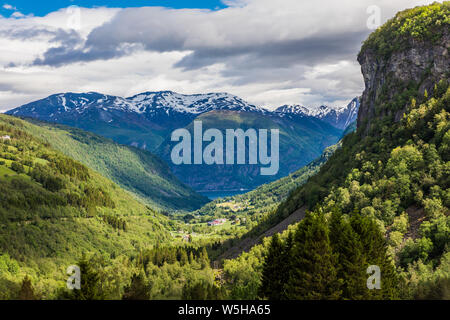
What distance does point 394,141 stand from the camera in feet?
417

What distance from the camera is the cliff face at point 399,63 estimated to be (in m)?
127

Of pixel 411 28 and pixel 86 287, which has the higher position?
pixel 411 28

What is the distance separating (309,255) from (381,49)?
123 meters

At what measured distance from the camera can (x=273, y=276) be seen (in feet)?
197

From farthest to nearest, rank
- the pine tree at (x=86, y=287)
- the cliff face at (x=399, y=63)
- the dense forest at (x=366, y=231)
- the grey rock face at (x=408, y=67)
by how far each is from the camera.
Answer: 1. the cliff face at (x=399, y=63)
2. the grey rock face at (x=408, y=67)
3. the dense forest at (x=366, y=231)
4. the pine tree at (x=86, y=287)

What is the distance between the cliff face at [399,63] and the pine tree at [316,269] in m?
94.9

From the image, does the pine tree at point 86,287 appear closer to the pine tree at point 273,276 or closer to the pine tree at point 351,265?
the pine tree at point 273,276

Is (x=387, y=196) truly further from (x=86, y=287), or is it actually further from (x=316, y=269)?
(x=86, y=287)

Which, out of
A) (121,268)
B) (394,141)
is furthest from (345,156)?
(121,268)

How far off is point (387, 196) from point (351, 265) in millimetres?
62911

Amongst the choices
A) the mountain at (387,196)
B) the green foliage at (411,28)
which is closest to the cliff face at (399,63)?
the green foliage at (411,28)

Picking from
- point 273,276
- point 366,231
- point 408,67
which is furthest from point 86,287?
point 408,67

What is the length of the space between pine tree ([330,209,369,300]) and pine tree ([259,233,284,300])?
33.5 feet
